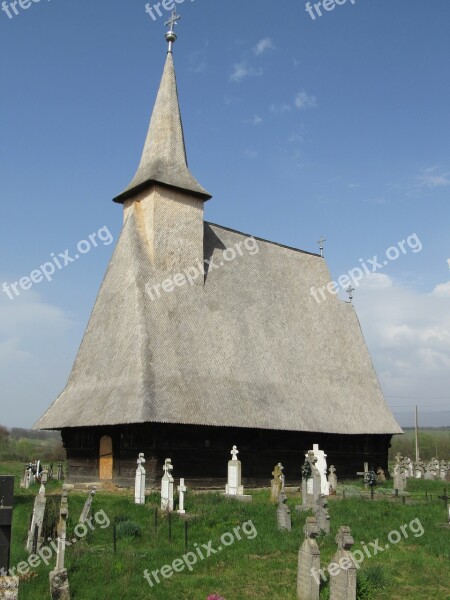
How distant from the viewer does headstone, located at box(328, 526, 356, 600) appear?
906 centimetres

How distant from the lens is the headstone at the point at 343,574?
906cm

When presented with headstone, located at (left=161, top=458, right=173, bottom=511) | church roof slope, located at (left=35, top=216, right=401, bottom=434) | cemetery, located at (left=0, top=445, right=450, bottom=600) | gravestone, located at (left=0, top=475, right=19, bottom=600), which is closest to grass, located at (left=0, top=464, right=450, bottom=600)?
cemetery, located at (left=0, top=445, right=450, bottom=600)

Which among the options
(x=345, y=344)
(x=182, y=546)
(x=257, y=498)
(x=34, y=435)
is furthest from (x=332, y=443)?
(x=34, y=435)

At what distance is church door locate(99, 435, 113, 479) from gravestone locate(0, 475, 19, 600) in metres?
15.5

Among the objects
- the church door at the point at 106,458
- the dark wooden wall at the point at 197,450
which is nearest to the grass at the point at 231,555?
the dark wooden wall at the point at 197,450

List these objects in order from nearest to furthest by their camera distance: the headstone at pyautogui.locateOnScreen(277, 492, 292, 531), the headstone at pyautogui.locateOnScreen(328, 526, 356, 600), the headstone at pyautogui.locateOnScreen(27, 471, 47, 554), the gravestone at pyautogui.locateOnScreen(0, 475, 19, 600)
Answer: the gravestone at pyautogui.locateOnScreen(0, 475, 19, 600) < the headstone at pyautogui.locateOnScreen(328, 526, 356, 600) < the headstone at pyautogui.locateOnScreen(27, 471, 47, 554) < the headstone at pyautogui.locateOnScreen(277, 492, 292, 531)

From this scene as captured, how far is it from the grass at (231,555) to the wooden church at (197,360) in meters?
4.90

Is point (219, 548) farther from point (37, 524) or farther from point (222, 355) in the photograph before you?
point (222, 355)

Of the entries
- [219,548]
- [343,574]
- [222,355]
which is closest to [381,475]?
[222,355]

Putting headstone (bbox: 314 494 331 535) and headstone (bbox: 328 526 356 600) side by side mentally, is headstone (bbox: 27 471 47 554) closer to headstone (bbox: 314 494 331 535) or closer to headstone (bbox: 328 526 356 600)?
headstone (bbox: 314 494 331 535)

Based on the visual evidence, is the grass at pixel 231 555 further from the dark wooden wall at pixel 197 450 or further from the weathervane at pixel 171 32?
the weathervane at pixel 171 32

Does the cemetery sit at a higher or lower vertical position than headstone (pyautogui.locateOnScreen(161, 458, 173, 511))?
lower

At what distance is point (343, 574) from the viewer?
9.09 m

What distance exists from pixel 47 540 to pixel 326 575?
5549 mm
